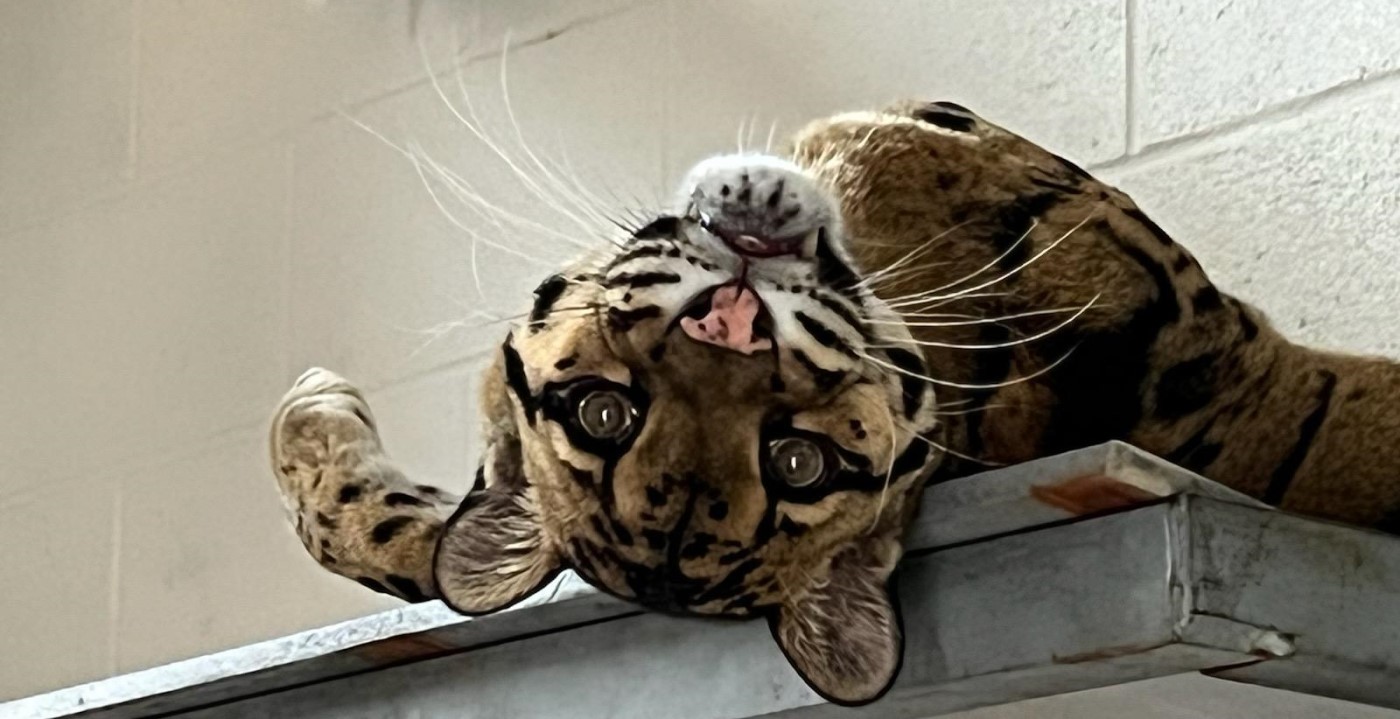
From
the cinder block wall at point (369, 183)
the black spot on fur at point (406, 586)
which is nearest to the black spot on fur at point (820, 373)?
the black spot on fur at point (406, 586)

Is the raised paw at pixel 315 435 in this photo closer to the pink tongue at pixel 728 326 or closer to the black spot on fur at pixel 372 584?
the black spot on fur at pixel 372 584

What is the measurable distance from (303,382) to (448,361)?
552 mm

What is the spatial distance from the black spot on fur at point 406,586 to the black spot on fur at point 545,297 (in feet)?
0.72

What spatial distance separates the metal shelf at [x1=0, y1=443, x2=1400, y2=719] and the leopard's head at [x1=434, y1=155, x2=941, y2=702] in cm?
4

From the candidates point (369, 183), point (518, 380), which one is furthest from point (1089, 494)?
point (369, 183)

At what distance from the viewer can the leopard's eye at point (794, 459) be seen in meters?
0.92

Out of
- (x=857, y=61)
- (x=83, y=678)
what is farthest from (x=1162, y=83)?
(x=83, y=678)

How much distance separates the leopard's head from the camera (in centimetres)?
91

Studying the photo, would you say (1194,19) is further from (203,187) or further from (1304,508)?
(203,187)

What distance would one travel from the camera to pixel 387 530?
3.75ft

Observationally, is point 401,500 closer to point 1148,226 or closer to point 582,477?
point 582,477

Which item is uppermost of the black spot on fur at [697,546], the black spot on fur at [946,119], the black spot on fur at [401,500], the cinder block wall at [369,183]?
the cinder block wall at [369,183]

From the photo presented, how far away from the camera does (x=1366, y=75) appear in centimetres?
136

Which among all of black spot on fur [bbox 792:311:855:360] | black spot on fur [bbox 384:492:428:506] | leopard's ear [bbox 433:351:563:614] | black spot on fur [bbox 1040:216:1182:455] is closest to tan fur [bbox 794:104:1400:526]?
black spot on fur [bbox 1040:216:1182:455]
